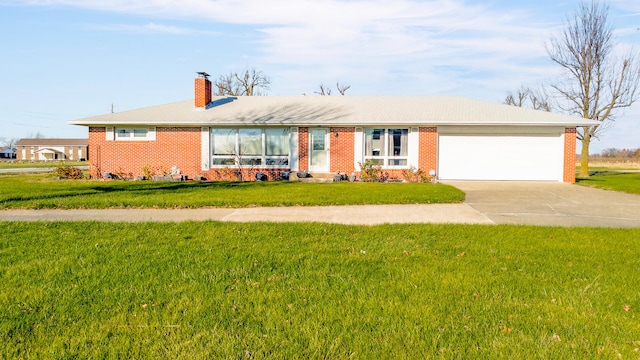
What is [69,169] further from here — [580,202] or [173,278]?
[580,202]

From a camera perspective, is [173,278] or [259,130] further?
[259,130]

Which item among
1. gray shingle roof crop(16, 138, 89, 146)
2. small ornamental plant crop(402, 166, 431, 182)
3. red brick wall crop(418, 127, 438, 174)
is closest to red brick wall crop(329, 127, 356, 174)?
small ornamental plant crop(402, 166, 431, 182)

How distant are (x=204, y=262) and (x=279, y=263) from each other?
3.08 ft

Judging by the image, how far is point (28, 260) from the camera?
554cm

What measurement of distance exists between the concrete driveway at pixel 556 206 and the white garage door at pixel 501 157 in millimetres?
4088

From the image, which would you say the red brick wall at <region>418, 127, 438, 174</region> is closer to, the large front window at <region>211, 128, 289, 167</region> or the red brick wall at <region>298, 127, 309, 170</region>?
the red brick wall at <region>298, 127, 309, 170</region>

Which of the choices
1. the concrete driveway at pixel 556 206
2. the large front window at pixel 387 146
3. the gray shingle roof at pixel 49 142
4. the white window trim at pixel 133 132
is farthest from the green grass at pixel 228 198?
the gray shingle roof at pixel 49 142

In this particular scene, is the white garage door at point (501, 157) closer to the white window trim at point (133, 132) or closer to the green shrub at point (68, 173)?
the white window trim at point (133, 132)

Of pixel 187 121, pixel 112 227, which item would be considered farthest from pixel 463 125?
pixel 112 227

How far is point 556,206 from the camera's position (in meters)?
11.0

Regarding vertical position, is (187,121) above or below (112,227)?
above

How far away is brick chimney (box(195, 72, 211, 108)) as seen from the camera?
22.1 m

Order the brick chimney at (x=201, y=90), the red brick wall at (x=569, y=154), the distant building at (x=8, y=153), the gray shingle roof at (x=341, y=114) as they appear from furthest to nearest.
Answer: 1. the distant building at (x=8, y=153)
2. the brick chimney at (x=201, y=90)
3. the gray shingle roof at (x=341, y=114)
4. the red brick wall at (x=569, y=154)

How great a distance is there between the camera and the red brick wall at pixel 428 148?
1902 centimetres
